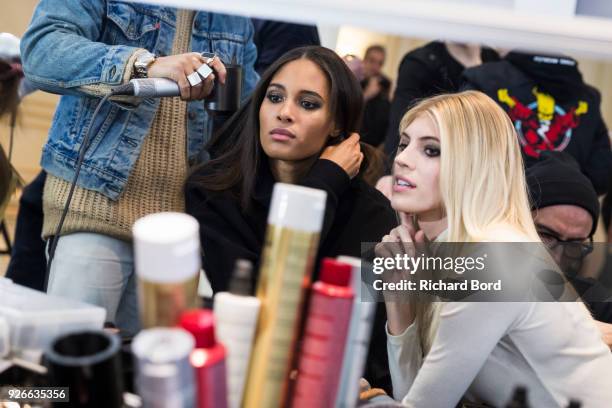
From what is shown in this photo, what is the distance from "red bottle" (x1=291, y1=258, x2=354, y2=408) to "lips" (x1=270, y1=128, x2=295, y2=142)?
88 cm

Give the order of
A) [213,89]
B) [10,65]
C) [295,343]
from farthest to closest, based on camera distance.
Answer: [10,65], [213,89], [295,343]

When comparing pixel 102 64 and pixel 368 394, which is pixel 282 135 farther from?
pixel 368 394

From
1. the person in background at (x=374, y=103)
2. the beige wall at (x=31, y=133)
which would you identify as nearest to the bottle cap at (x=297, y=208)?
the beige wall at (x=31, y=133)

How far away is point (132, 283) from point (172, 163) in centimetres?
28

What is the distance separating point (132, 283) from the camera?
5.22ft

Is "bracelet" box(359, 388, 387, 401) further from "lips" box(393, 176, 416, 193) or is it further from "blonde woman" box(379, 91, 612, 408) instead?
"lips" box(393, 176, 416, 193)

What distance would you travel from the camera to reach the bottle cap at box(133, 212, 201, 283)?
0.59m

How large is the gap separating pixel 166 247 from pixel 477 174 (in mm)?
787

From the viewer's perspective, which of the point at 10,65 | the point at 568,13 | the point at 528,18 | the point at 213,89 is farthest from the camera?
the point at 10,65

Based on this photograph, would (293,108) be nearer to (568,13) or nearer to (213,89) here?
(213,89)

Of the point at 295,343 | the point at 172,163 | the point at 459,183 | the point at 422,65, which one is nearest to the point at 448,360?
the point at 459,183

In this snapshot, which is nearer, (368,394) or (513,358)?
(368,394)

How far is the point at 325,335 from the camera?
2.21 feet

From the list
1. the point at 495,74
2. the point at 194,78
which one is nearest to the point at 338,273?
the point at 194,78
